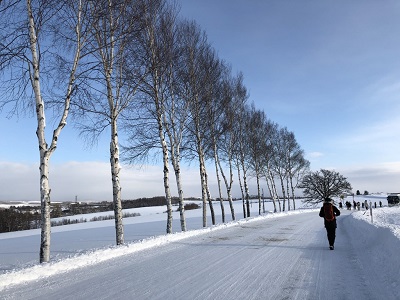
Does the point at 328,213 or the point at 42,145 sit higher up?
the point at 42,145

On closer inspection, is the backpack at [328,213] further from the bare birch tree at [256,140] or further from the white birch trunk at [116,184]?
the bare birch tree at [256,140]

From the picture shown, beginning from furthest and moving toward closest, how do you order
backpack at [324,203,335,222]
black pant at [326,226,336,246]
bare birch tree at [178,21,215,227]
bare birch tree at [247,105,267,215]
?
bare birch tree at [247,105,267,215]
bare birch tree at [178,21,215,227]
backpack at [324,203,335,222]
black pant at [326,226,336,246]

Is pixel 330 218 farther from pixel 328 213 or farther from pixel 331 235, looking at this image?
pixel 331 235

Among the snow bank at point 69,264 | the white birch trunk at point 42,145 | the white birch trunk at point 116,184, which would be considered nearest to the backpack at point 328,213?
the snow bank at point 69,264

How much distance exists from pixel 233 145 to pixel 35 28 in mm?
19986

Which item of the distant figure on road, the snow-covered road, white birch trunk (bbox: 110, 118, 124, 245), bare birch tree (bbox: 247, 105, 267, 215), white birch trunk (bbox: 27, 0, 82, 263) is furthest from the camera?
bare birch tree (bbox: 247, 105, 267, 215)

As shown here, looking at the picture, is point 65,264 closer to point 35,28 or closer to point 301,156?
point 35,28

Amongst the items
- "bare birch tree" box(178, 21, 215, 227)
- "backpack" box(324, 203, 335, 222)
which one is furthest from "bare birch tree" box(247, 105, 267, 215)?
"backpack" box(324, 203, 335, 222)

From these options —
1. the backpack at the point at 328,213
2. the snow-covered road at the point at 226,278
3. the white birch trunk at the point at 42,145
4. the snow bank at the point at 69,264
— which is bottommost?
the snow-covered road at the point at 226,278

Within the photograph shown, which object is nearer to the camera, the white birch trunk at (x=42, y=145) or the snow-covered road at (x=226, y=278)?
the snow-covered road at (x=226, y=278)

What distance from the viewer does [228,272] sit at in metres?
6.02

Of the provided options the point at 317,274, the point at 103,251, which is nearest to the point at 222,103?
the point at 103,251

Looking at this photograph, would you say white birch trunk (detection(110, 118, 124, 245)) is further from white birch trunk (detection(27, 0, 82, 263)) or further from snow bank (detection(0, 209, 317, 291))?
white birch trunk (detection(27, 0, 82, 263))

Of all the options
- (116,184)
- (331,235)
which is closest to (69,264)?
(116,184)
